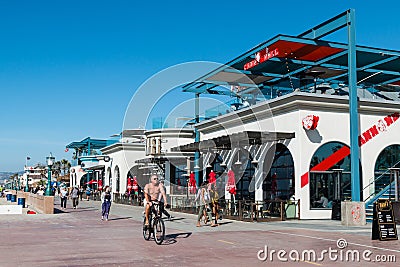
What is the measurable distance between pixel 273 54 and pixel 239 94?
346 inches

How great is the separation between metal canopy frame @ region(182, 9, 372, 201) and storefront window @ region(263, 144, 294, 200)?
3.92 meters

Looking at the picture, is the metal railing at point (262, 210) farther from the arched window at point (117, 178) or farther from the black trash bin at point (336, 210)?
the arched window at point (117, 178)

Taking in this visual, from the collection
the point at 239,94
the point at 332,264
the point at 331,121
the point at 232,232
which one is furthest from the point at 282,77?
the point at 332,264

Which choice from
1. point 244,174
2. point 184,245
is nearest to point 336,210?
point 244,174

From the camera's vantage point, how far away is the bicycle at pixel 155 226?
41.6ft

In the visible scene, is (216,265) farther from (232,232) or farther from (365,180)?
(365,180)

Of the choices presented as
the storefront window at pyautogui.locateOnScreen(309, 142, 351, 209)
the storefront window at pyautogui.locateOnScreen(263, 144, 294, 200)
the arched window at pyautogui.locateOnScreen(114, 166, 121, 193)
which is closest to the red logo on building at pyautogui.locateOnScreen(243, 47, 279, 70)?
the storefront window at pyautogui.locateOnScreen(263, 144, 294, 200)

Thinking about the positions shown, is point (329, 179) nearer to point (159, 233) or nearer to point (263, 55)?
point (263, 55)

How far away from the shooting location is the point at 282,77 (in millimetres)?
28312

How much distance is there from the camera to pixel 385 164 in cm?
2373

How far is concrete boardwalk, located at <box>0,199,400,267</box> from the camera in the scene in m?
10.1

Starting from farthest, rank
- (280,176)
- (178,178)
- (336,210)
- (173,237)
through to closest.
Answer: (178,178), (280,176), (336,210), (173,237)

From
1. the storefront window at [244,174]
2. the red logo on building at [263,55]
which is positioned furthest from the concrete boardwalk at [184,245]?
the red logo on building at [263,55]

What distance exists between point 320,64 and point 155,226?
1643 centimetres
